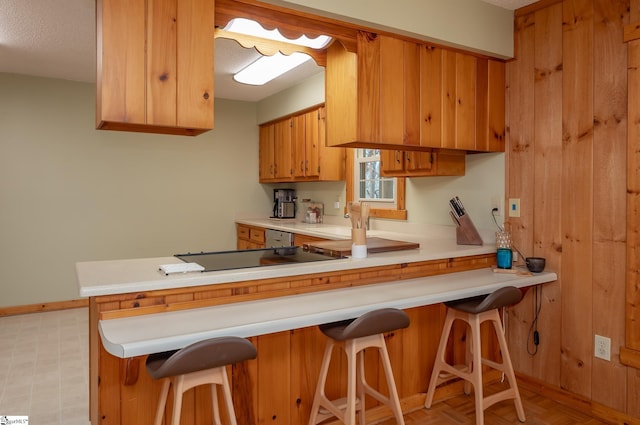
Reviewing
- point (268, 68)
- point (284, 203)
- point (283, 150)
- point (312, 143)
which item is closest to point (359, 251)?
point (268, 68)

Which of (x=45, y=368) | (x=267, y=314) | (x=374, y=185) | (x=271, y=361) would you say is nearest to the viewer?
(x=267, y=314)

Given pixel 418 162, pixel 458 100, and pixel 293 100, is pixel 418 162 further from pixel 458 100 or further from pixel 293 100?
pixel 293 100

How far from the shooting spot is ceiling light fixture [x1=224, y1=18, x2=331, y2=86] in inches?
94.1

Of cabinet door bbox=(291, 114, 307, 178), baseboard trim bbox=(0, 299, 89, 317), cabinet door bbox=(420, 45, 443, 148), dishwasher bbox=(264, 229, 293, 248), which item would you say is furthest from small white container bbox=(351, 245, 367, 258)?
baseboard trim bbox=(0, 299, 89, 317)

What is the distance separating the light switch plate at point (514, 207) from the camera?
2.93m

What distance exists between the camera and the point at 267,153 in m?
5.64

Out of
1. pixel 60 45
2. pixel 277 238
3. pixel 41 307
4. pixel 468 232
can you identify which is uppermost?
pixel 60 45

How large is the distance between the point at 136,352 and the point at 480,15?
2.74m

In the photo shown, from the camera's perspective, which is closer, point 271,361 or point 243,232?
point 271,361

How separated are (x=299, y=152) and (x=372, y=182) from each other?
3.37ft

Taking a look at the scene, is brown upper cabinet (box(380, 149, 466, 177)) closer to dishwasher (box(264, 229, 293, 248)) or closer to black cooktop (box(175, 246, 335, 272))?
black cooktop (box(175, 246, 335, 272))

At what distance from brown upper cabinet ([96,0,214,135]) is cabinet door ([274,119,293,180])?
3.08 meters

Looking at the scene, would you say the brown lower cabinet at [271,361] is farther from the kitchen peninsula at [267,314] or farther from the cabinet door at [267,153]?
the cabinet door at [267,153]

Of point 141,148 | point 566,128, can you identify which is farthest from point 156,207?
point 566,128
